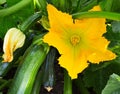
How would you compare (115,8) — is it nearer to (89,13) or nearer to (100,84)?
(89,13)

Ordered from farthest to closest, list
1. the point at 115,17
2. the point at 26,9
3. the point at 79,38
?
the point at 26,9 < the point at 79,38 < the point at 115,17

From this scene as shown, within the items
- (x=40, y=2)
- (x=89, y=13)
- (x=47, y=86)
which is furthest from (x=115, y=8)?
(x=47, y=86)

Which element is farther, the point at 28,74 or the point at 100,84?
the point at 100,84

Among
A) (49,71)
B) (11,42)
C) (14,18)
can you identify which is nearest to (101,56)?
(49,71)

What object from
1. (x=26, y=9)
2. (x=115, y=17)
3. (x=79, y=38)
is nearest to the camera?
(x=115, y=17)

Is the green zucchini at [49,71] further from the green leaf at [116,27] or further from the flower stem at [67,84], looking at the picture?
the green leaf at [116,27]

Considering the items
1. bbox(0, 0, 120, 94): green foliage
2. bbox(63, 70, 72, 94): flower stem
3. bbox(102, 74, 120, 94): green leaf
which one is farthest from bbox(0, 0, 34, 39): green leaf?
bbox(102, 74, 120, 94): green leaf

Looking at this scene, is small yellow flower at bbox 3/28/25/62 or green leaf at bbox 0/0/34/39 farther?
green leaf at bbox 0/0/34/39

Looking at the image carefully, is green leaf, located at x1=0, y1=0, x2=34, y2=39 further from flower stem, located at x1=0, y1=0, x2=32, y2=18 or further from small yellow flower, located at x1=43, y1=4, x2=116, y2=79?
small yellow flower, located at x1=43, y1=4, x2=116, y2=79

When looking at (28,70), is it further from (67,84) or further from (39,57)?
(67,84)
